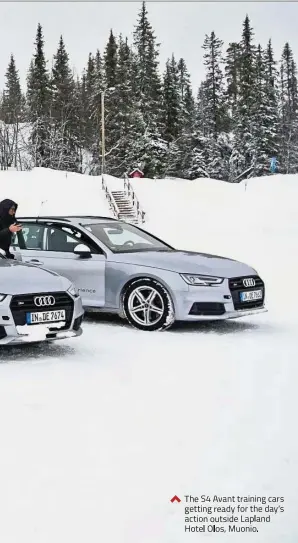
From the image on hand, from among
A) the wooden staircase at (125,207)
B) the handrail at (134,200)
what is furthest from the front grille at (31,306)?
the handrail at (134,200)

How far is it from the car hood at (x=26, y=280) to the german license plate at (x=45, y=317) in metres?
0.22

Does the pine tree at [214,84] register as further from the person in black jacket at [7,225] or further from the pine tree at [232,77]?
the person in black jacket at [7,225]

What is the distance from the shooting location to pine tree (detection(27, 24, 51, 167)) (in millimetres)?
74875

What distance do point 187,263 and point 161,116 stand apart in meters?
60.3

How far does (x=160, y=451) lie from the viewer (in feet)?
13.6

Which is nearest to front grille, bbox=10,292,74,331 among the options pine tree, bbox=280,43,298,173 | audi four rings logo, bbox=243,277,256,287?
audi four rings logo, bbox=243,277,256,287

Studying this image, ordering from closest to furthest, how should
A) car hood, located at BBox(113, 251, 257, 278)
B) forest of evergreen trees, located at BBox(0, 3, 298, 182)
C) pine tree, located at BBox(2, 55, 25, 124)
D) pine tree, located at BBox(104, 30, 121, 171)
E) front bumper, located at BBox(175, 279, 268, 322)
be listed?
front bumper, located at BBox(175, 279, 268, 322) < car hood, located at BBox(113, 251, 257, 278) < forest of evergreen trees, located at BBox(0, 3, 298, 182) < pine tree, located at BBox(104, 30, 121, 171) < pine tree, located at BBox(2, 55, 25, 124)

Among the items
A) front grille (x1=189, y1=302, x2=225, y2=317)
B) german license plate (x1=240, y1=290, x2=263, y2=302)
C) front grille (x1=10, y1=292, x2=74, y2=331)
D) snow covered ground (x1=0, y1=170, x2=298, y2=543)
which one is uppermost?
front grille (x1=10, y1=292, x2=74, y2=331)

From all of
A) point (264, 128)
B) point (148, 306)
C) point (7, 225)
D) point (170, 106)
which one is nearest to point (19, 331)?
point (148, 306)

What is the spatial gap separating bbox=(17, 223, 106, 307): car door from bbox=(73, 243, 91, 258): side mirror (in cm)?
5

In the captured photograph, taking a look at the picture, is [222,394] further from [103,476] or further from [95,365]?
[103,476]

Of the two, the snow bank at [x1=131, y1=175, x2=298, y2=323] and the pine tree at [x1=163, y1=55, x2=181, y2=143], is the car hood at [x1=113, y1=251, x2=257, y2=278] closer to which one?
the snow bank at [x1=131, y1=175, x2=298, y2=323]

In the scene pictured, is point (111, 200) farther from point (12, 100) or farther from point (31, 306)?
point (12, 100)

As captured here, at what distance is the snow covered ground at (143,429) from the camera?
325 cm
